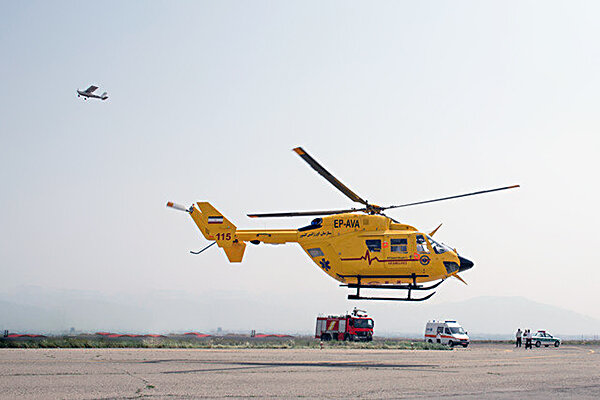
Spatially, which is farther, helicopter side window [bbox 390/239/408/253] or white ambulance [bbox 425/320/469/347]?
white ambulance [bbox 425/320/469/347]

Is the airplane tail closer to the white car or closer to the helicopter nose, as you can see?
the helicopter nose

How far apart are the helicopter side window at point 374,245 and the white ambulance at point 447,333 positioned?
29056mm

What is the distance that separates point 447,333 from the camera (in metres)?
51.7

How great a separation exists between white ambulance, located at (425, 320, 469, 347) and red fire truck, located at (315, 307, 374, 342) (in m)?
6.31

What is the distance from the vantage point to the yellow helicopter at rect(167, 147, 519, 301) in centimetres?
2531

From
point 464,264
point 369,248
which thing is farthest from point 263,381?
point 464,264

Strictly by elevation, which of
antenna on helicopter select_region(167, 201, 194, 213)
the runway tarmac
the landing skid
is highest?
antenna on helicopter select_region(167, 201, 194, 213)

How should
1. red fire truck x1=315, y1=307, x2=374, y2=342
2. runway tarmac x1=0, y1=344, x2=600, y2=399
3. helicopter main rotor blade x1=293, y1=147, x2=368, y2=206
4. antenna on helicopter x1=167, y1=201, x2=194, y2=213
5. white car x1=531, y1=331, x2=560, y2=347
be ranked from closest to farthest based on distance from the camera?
1. runway tarmac x1=0, y1=344, x2=600, y2=399
2. helicopter main rotor blade x1=293, y1=147, x2=368, y2=206
3. antenna on helicopter x1=167, y1=201, x2=194, y2=213
4. red fire truck x1=315, y1=307, x2=374, y2=342
5. white car x1=531, y1=331, x2=560, y2=347

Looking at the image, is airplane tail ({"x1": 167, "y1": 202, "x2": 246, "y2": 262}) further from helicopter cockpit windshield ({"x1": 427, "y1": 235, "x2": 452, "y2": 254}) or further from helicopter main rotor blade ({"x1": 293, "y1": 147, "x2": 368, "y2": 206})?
helicopter cockpit windshield ({"x1": 427, "y1": 235, "x2": 452, "y2": 254})

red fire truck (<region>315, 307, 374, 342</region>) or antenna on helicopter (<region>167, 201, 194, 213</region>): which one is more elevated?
antenna on helicopter (<region>167, 201, 194, 213</region>)

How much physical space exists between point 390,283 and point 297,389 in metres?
14.0

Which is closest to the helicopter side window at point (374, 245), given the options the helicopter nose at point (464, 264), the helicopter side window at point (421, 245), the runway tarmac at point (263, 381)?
the helicopter side window at point (421, 245)

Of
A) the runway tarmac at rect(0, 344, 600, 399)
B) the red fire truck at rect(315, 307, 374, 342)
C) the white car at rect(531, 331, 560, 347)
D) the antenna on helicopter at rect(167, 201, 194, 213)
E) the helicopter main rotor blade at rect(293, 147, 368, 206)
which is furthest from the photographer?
the white car at rect(531, 331, 560, 347)

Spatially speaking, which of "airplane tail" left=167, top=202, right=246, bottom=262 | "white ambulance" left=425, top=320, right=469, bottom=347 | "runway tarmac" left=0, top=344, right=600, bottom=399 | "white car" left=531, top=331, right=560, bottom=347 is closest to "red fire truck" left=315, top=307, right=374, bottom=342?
"white ambulance" left=425, top=320, right=469, bottom=347
